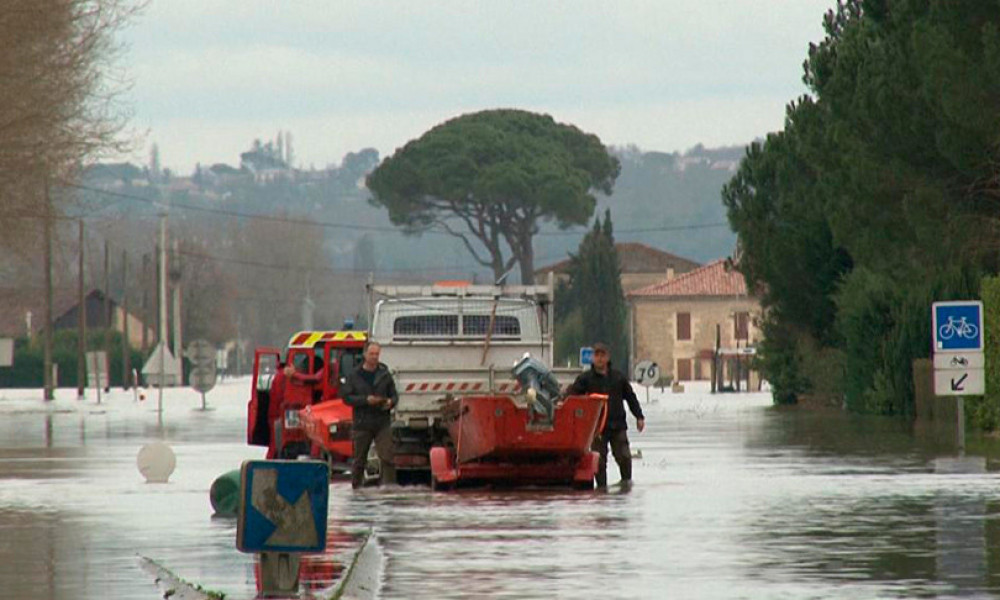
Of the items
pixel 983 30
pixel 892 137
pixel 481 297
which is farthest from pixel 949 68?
pixel 481 297

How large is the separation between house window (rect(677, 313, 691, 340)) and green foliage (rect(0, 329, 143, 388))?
133 feet

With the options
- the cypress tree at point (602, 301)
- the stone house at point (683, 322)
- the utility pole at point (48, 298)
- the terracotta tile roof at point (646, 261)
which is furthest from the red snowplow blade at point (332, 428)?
the terracotta tile roof at point (646, 261)

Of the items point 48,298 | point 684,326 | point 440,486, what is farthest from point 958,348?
point 684,326

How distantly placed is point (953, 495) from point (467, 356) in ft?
29.2

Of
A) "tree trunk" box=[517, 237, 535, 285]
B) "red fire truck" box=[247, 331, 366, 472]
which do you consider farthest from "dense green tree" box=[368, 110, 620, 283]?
"red fire truck" box=[247, 331, 366, 472]

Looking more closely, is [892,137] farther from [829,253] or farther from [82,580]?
[82,580]

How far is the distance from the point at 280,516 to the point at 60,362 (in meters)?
122

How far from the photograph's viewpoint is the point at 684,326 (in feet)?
536

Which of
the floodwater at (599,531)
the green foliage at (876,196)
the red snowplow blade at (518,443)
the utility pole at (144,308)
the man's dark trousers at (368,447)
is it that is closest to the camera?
the floodwater at (599,531)

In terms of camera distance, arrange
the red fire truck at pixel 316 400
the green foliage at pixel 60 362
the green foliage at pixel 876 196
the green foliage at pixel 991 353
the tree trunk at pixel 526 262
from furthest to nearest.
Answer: the tree trunk at pixel 526 262
the green foliage at pixel 60 362
the green foliage at pixel 876 196
the green foliage at pixel 991 353
the red fire truck at pixel 316 400

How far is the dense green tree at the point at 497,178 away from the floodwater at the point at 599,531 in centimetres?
9459

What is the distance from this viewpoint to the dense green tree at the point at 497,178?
13175 cm

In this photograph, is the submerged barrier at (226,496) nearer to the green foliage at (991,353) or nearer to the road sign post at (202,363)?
the green foliage at (991,353)

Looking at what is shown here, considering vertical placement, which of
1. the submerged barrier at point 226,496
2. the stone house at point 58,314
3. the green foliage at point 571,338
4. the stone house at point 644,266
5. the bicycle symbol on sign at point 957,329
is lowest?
the submerged barrier at point 226,496
